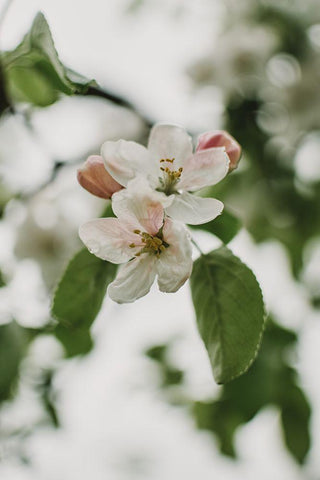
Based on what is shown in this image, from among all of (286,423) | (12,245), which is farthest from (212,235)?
(286,423)

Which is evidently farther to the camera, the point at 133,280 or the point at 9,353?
the point at 9,353

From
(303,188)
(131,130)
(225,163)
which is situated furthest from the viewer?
(303,188)

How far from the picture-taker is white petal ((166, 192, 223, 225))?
571mm

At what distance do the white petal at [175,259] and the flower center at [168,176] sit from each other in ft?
0.20

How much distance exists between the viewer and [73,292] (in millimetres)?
690

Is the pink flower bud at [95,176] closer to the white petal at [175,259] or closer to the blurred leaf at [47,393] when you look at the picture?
the white petal at [175,259]

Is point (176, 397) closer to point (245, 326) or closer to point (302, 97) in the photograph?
point (302, 97)

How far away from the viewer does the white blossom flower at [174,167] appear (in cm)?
57

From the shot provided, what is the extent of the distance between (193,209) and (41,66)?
30 centimetres

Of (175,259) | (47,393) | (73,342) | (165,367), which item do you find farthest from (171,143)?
(165,367)

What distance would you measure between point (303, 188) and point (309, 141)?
4.7 inches

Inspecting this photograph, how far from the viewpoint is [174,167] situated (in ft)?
2.08

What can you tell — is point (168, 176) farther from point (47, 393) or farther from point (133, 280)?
point (47, 393)

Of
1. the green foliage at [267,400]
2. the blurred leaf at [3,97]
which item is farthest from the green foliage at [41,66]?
the green foliage at [267,400]
